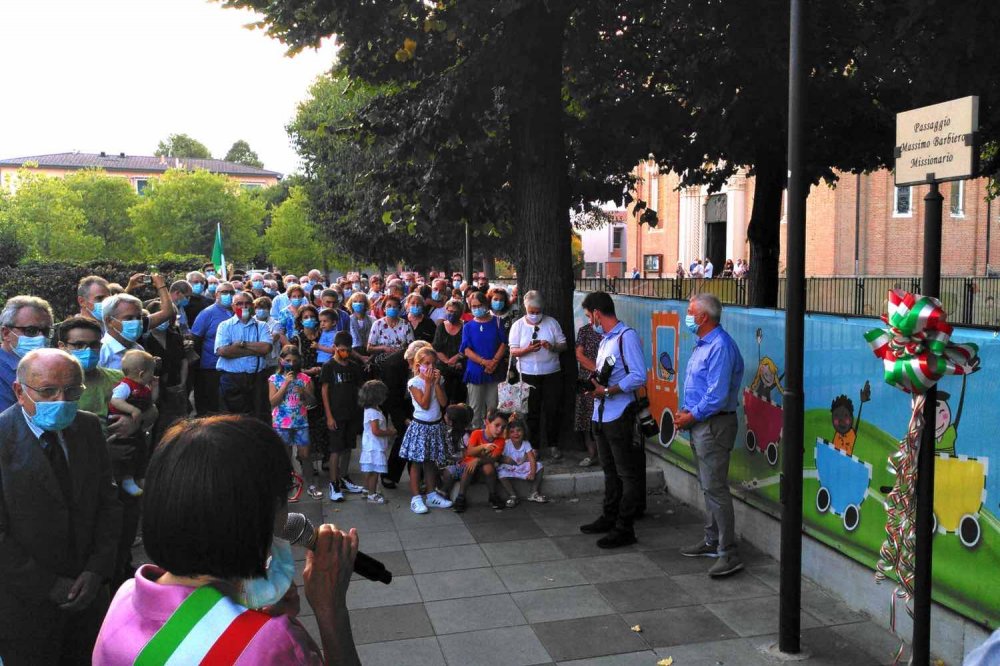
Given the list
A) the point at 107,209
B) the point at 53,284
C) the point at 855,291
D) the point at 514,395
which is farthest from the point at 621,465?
the point at 107,209

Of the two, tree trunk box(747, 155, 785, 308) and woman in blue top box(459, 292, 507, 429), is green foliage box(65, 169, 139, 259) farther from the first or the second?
woman in blue top box(459, 292, 507, 429)

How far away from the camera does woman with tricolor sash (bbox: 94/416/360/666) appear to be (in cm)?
163

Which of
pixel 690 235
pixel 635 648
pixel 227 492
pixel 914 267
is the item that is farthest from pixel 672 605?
pixel 690 235

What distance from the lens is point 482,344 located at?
10.4 metres

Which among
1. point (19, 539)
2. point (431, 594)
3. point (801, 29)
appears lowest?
point (431, 594)

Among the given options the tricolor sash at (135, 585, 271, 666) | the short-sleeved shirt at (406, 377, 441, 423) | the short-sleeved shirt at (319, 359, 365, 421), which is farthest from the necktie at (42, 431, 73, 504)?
the short-sleeved shirt at (319, 359, 365, 421)

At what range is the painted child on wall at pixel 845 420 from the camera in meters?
5.68

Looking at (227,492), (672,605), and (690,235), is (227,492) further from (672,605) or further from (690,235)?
(690,235)

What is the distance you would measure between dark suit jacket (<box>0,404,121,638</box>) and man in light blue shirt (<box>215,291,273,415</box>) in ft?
17.9

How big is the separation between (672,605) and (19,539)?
4022 millimetres

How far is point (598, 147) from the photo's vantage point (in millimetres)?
12141

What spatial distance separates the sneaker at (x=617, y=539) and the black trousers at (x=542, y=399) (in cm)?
271

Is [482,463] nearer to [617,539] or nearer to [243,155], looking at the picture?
[617,539]

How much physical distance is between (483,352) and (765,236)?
7.06 metres
